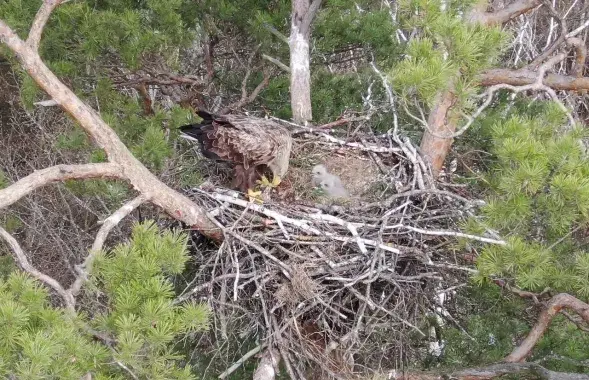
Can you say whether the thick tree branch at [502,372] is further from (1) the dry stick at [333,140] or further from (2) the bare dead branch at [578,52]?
(2) the bare dead branch at [578,52]

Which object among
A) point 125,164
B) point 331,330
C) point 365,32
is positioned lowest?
point 331,330

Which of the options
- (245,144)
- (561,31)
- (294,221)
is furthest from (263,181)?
(561,31)

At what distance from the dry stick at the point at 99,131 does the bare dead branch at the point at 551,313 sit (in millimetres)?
1786

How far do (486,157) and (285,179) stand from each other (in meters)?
1.60

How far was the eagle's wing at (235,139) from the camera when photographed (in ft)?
13.5

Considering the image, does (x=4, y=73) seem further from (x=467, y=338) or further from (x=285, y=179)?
(x=467, y=338)

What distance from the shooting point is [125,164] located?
3.35 metres

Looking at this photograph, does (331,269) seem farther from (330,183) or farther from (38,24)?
(38,24)

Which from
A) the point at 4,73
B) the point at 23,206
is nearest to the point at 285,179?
the point at 23,206

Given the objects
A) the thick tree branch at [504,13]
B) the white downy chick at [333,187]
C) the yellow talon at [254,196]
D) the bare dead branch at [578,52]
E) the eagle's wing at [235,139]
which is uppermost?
the thick tree branch at [504,13]

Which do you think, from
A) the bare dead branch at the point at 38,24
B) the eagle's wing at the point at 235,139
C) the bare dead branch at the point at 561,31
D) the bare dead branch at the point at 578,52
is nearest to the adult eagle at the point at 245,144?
the eagle's wing at the point at 235,139

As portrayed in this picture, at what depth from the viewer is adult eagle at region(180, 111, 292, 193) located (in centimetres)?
411

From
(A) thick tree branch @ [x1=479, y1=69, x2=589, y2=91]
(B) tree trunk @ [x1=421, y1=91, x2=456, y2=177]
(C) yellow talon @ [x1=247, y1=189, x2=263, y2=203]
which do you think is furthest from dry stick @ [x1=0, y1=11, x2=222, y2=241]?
(A) thick tree branch @ [x1=479, y1=69, x2=589, y2=91]

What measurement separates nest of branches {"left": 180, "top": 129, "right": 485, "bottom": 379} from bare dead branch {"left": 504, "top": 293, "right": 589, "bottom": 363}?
1.70 feet
